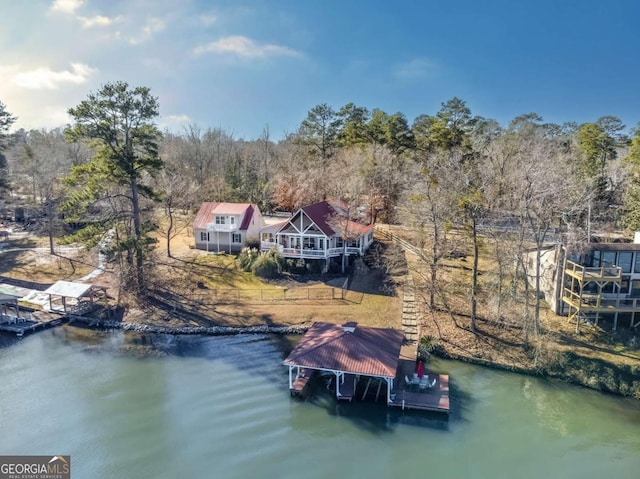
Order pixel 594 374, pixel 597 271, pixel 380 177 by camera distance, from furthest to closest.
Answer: pixel 380 177 < pixel 597 271 < pixel 594 374

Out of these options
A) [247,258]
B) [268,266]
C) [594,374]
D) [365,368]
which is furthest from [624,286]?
[247,258]

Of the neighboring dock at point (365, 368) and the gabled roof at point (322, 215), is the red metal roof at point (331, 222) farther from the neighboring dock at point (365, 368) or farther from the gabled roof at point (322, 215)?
the neighboring dock at point (365, 368)

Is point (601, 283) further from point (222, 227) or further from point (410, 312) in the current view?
point (222, 227)

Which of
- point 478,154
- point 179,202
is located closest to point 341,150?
point 478,154

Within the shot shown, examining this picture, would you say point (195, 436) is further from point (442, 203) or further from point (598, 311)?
point (598, 311)

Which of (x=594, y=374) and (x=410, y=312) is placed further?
(x=410, y=312)

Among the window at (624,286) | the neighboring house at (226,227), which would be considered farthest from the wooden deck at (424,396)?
the neighboring house at (226,227)

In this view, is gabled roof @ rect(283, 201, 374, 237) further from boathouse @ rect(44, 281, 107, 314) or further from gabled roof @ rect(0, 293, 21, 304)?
gabled roof @ rect(0, 293, 21, 304)
